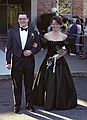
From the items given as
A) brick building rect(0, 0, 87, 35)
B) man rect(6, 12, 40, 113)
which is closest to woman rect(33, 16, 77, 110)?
man rect(6, 12, 40, 113)

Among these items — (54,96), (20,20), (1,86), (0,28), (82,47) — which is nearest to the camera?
(20,20)

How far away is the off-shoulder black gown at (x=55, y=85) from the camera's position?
26.2 feet

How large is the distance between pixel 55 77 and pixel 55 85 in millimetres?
156

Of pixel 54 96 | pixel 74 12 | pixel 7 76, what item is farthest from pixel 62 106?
pixel 74 12

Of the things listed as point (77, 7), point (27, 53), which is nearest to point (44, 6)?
point (77, 7)

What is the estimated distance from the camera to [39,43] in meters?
7.69

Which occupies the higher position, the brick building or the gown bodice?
the gown bodice

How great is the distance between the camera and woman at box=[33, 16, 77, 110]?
7.95m

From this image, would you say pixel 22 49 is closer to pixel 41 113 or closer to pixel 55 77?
pixel 55 77

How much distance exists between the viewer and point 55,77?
801 centimetres

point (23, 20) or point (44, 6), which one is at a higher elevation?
point (23, 20)

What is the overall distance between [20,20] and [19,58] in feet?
2.27

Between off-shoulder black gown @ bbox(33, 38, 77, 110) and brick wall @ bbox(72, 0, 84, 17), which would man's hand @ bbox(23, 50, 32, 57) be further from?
brick wall @ bbox(72, 0, 84, 17)

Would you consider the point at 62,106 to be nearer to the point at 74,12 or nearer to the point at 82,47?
the point at 82,47
